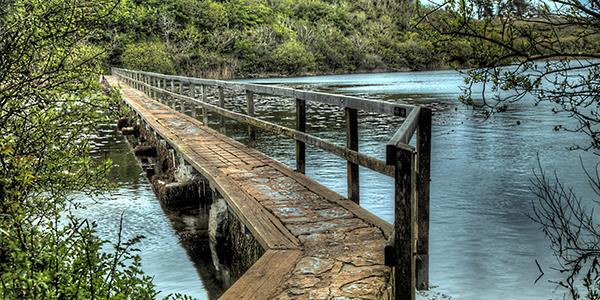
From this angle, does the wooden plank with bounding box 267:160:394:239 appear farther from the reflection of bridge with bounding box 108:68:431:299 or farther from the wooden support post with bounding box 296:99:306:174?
the wooden support post with bounding box 296:99:306:174

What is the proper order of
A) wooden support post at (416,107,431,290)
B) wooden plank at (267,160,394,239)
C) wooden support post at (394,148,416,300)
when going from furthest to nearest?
1. wooden plank at (267,160,394,239)
2. wooden support post at (416,107,431,290)
3. wooden support post at (394,148,416,300)

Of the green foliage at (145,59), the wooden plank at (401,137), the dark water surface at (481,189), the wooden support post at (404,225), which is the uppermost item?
the green foliage at (145,59)

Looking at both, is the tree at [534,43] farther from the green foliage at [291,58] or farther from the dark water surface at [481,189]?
the green foliage at [291,58]

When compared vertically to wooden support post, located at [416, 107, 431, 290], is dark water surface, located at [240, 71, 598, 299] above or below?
below

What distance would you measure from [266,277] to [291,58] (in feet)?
332

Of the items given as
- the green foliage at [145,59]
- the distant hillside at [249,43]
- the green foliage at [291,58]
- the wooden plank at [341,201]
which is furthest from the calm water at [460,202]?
the green foliage at [291,58]

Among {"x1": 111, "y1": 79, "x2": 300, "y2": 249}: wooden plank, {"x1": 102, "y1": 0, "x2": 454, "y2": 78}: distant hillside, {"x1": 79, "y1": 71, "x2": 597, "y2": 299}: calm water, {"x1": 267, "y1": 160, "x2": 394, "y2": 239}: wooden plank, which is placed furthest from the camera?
{"x1": 102, "y1": 0, "x2": 454, "y2": 78}: distant hillside

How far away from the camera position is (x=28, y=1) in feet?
19.5

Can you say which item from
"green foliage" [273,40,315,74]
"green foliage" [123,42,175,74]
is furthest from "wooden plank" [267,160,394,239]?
"green foliage" [273,40,315,74]

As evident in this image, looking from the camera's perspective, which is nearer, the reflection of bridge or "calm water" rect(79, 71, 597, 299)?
the reflection of bridge

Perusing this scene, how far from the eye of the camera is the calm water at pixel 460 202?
342 inches

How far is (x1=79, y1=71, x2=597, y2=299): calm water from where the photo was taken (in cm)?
870

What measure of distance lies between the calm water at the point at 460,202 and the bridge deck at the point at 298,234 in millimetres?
1717

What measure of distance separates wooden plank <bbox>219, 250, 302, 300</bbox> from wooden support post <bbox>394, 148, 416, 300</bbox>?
0.83 metres
